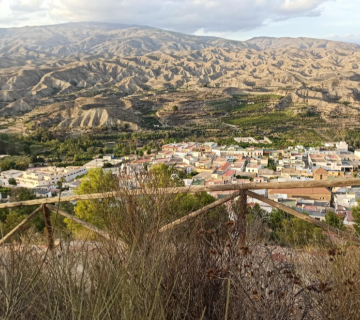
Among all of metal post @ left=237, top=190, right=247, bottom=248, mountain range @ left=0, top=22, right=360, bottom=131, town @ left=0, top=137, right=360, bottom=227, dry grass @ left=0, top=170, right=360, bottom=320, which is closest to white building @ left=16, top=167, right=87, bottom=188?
town @ left=0, top=137, right=360, bottom=227

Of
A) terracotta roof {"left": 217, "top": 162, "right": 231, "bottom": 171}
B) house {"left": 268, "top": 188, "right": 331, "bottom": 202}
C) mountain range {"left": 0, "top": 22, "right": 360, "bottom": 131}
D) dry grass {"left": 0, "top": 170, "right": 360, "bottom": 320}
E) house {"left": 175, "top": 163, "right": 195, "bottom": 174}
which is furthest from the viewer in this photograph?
mountain range {"left": 0, "top": 22, "right": 360, "bottom": 131}

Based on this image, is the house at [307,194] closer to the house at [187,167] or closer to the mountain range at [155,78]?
the house at [187,167]

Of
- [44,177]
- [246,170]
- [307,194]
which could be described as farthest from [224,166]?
[44,177]

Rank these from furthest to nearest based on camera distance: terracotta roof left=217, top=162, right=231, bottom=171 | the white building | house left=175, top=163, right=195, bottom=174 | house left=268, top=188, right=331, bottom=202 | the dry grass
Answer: house left=175, top=163, right=195, bottom=174
terracotta roof left=217, top=162, right=231, bottom=171
the white building
house left=268, top=188, right=331, bottom=202
the dry grass

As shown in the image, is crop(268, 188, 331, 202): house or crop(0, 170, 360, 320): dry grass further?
crop(268, 188, 331, 202): house

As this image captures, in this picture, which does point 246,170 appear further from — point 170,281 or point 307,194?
point 170,281

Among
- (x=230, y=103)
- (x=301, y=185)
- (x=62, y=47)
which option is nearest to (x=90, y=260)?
(x=301, y=185)

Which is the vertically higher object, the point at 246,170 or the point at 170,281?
the point at 170,281

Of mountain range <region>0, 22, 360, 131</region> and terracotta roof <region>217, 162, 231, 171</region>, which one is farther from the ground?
mountain range <region>0, 22, 360, 131</region>

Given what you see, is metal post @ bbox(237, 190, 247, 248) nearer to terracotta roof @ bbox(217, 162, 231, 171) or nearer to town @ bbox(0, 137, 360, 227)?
town @ bbox(0, 137, 360, 227)
